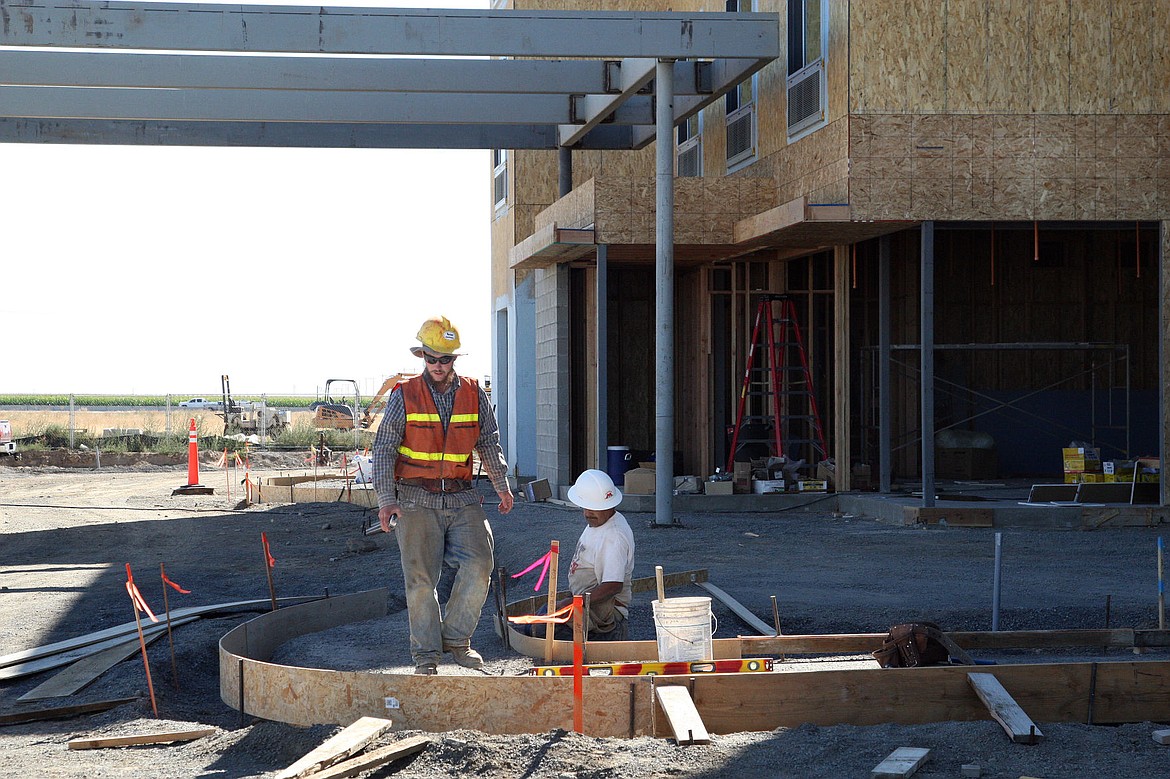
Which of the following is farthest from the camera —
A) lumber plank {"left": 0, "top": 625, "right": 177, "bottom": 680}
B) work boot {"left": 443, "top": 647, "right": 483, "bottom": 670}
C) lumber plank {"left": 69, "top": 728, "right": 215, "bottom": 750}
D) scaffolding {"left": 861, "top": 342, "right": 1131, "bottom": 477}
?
scaffolding {"left": 861, "top": 342, "right": 1131, "bottom": 477}

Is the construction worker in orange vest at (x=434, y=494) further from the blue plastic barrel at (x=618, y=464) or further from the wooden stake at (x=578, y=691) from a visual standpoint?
the blue plastic barrel at (x=618, y=464)

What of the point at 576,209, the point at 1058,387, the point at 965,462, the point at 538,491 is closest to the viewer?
the point at 576,209

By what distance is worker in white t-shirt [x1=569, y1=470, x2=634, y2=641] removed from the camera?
7.65 meters

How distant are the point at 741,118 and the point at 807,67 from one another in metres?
2.86

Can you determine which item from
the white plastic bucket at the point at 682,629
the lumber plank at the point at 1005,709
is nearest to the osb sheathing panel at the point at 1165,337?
the white plastic bucket at the point at 682,629

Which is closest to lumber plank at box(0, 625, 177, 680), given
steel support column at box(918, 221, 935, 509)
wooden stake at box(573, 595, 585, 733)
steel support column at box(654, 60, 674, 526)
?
wooden stake at box(573, 595, 585, 733)

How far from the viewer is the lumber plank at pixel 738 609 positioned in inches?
349

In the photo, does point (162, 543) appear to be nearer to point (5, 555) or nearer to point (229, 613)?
point (5, 555)

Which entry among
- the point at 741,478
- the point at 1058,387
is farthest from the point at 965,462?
the point at 741,478

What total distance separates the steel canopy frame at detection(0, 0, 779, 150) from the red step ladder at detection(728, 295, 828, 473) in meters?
3.25

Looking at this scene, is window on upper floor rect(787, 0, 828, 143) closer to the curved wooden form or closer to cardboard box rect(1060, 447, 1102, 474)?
cardboard box rect(1060, 447, 1102, 474)

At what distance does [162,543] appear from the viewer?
1684 cm

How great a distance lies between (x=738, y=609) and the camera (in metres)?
9.54

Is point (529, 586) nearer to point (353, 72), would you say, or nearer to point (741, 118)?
point (353, 72)
